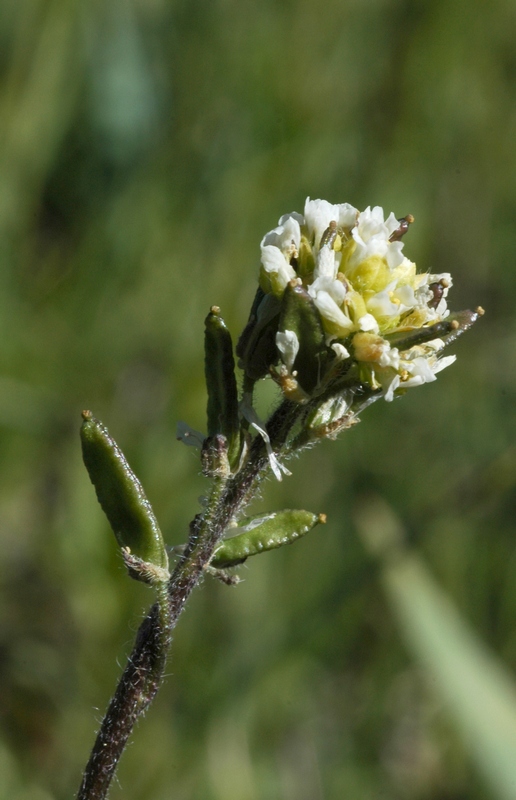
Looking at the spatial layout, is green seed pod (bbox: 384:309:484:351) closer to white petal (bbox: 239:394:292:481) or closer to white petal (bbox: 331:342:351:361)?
white petal (bbox: 331:342:351:361)

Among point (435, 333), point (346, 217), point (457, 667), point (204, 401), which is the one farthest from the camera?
point (204, 401)

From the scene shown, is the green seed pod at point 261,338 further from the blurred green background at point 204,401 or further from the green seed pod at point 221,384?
the blurred green background at point 204,401

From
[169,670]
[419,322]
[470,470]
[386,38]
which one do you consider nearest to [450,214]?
[386,38]

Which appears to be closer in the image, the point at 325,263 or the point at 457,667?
the point at 325,263

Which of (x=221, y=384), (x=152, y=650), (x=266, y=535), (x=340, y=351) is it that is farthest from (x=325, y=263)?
(x=152, y=650)

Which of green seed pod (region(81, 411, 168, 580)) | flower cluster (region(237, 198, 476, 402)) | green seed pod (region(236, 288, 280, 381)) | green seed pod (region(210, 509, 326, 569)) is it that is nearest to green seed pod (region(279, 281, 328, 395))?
flower cluster (region(237, 198, 476, 402))

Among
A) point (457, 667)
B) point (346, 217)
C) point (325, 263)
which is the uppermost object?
point (346, 217)

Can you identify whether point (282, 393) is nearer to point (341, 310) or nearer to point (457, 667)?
point (341, 310)

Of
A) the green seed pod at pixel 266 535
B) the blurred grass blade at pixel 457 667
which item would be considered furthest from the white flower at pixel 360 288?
the blurred grass blade at pixel 457 667

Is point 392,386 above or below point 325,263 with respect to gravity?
below
